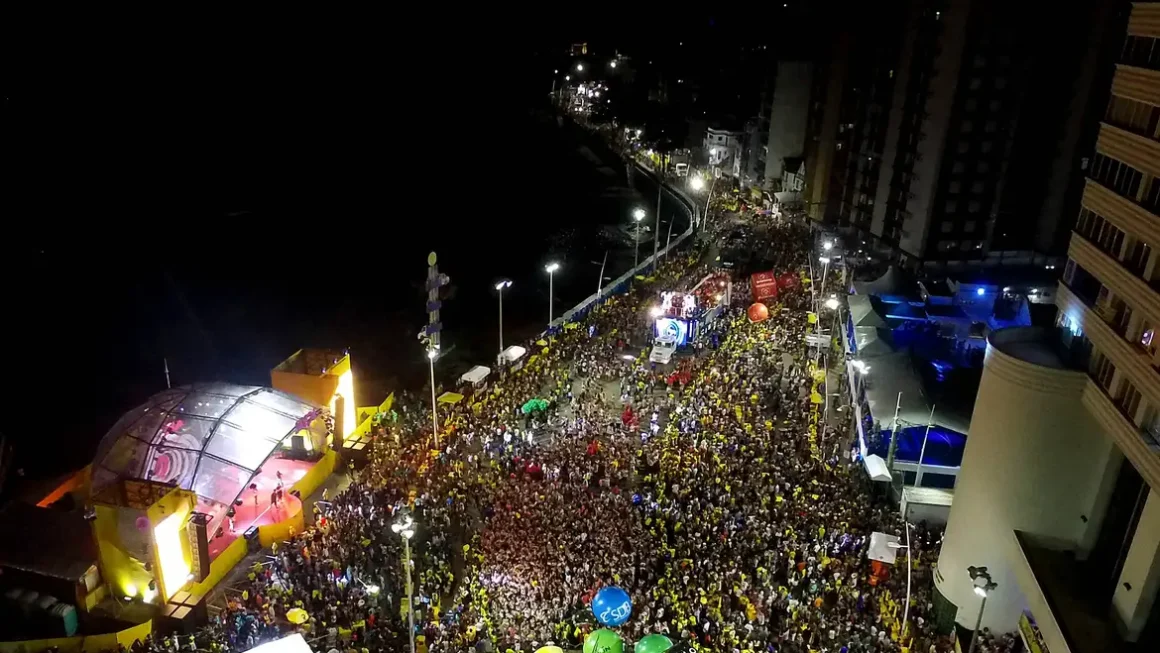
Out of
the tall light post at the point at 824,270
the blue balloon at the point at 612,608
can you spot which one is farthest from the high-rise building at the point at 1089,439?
the tall light post at the point at 824,270

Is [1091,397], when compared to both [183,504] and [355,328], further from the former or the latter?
[355,328]

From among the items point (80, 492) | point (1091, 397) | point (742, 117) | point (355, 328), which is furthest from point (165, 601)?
point (742, 117)

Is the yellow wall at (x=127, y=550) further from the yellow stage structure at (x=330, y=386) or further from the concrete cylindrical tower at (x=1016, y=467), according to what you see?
the concrete cylindrical tower at (x=1016, y=467)

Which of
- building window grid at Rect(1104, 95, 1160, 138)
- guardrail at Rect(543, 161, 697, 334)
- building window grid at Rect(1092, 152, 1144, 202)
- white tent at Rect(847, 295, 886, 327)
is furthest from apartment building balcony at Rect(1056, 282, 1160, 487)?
guardrail at Rect(543, 161, 697, 334)

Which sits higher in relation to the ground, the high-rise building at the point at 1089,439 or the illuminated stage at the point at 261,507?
the high-rise building at the point at 1089,439

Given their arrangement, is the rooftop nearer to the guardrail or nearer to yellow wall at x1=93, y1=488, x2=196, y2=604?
yellow wall at x1=93, y1=488, x2=196, y2=604

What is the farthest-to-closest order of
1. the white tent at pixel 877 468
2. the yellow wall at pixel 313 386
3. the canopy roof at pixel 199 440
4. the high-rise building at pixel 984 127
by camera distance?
the high-rise building at pixel 984 127 → the yellow wall at pixel 313 386 → the white tent at pixel 877 468 → the canopy roof at pixel 199 440

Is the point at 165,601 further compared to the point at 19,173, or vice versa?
the point at 19,173
